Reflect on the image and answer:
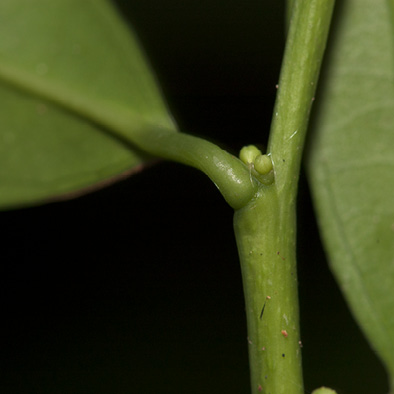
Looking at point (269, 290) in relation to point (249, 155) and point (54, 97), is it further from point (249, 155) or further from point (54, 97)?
point (54, 97)

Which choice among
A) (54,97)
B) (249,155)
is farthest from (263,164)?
(54,97)

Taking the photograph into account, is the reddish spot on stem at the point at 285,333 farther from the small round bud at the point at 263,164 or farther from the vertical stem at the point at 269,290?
the small round bud at the point at 263,164

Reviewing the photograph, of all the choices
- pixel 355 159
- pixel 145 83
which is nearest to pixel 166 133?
pixel 145 83

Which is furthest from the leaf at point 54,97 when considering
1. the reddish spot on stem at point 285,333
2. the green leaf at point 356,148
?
the reddish spot on stem at point 285,333

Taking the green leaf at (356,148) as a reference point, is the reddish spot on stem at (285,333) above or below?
below

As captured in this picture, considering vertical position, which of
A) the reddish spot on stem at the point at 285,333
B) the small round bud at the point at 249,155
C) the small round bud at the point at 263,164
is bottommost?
the reddish spot on stem at the point at 285,333

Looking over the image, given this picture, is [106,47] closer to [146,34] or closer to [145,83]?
[145,83]

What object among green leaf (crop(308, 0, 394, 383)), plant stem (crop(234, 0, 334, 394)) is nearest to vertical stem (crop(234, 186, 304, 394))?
plant stem (crop(234, 0, 334, 394))
